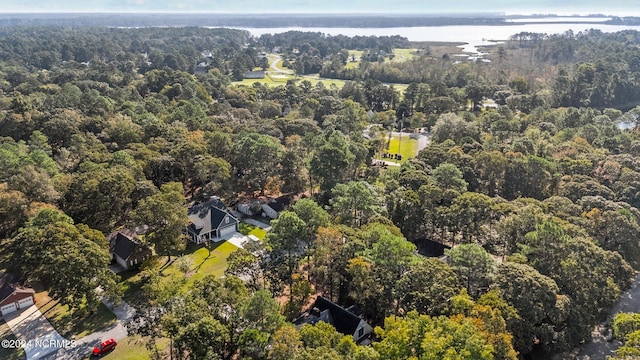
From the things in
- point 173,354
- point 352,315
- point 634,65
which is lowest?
point 173,354

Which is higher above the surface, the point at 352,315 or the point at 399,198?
the point at 399,198

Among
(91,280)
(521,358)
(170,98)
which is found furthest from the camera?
(170,98)

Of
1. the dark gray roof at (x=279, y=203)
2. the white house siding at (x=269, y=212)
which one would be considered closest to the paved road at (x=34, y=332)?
the white house siding at (x=269, y=212)

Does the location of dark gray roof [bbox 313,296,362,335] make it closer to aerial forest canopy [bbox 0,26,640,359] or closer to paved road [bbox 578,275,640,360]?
aerial forest canopy [bbox 0,26,640,359]

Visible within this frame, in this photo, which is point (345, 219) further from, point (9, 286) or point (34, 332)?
point (9, 286)

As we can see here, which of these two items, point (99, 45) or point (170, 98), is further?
point (99, 45)

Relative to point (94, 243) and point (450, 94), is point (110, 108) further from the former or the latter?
point (450, 94)

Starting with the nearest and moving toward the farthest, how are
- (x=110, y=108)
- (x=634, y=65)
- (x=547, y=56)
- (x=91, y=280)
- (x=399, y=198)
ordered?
1. (x=91, y=280)
2. (x=399, y=198)
3. (x=110, y=108)
4. (x=634, y=65)
5. (x=547, y=56)

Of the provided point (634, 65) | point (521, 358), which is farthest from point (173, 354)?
point (634, 65)
